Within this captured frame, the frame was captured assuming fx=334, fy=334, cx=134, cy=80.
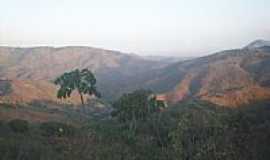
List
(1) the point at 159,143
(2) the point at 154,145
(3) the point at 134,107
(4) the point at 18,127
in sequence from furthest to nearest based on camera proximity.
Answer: (3) the point at 134,107, (1) the point at 159,143, (4) the point at 18,127, (2) the point at 154,145

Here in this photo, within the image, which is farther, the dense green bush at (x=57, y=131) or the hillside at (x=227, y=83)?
the hillside at (x=227, y=83)

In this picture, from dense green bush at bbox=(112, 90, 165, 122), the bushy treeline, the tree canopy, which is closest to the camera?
the bushy treeline

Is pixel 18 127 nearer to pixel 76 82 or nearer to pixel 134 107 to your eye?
pixel 134 107

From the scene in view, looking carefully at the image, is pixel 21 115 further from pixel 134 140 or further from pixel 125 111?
pixel 134 140

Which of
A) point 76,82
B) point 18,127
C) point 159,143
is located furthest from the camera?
point 76,82

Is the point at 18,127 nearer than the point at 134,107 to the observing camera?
Yes

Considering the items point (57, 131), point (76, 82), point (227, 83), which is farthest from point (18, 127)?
point (227, 83)

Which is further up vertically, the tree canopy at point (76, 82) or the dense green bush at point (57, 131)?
the tree canopy at point (76, 82)

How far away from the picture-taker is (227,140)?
18703 mm

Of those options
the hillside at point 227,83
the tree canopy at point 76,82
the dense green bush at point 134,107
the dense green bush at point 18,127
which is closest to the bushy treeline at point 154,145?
the dense green bush at point 18,127

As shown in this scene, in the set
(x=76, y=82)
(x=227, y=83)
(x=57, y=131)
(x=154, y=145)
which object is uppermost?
(x=76, y=82)

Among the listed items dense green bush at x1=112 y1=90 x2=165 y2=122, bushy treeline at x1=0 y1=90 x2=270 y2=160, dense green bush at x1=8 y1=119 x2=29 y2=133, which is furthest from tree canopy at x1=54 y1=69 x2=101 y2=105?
dense green bush at x1=8 y1=119 x2=29 y2=133

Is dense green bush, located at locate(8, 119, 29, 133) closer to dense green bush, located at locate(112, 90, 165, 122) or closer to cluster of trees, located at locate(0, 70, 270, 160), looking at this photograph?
cluster of trees, located at locate(0, 70, 270, 160)

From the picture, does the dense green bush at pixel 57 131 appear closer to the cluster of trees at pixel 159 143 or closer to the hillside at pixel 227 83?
the cluster of trees at pixel 159 143
